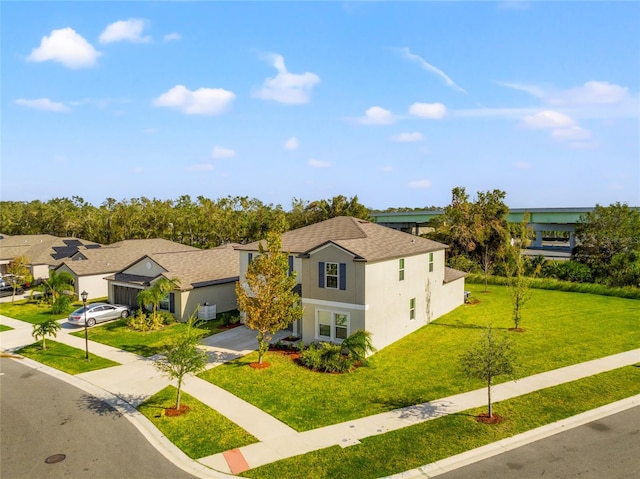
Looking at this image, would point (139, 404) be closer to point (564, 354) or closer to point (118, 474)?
point (118, 474)

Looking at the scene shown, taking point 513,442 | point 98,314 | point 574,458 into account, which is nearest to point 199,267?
point 98,314

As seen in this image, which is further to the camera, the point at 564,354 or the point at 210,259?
the point at 210,259

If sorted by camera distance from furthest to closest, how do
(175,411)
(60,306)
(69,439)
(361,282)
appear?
(60,306) < (361,282) < (175,411) < (69,439)

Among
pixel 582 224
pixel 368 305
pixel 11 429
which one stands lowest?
pixel 11 429

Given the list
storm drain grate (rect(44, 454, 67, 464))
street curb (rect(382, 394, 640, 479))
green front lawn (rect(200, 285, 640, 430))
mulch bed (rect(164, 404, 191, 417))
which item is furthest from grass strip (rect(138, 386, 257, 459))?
street curb (rect(382, 394, 640, 479))

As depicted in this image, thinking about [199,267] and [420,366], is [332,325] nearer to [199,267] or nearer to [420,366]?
[420,366]

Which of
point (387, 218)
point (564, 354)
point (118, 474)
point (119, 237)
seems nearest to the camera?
point (118, 474)

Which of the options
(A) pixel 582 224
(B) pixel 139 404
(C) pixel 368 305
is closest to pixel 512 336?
(C) pixel 368 305
